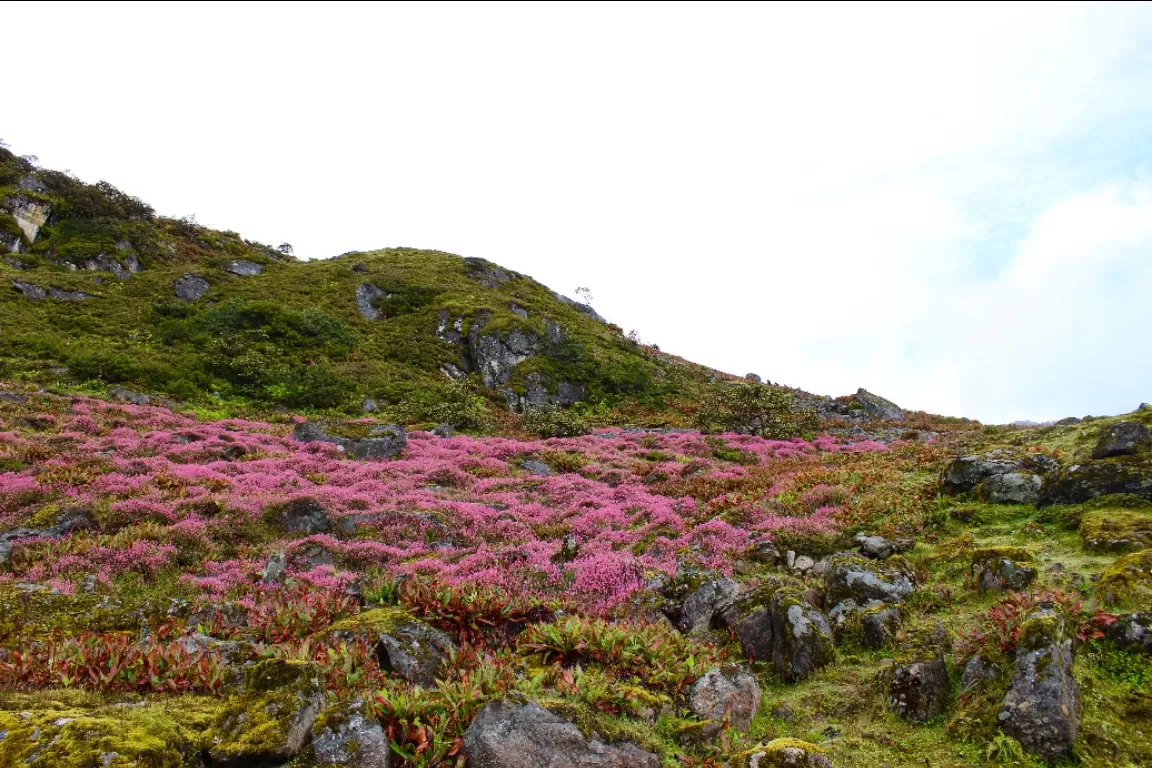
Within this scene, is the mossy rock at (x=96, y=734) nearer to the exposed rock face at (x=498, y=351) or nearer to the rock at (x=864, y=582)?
the rock at (x=864, y=582)

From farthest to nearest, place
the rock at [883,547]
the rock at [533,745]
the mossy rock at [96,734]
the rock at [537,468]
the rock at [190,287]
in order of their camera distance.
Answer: the rock at [190,287] → the rock at [537,468] → the rock at [883,547] → the rock at [533,745] → the mossy rock at [96,734]

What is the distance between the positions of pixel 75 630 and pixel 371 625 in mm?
4417

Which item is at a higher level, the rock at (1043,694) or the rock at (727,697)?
the rock at (1043,694)

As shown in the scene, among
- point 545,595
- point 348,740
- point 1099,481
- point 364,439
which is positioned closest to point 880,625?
point 545,595

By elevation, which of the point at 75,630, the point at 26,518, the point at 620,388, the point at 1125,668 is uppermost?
the point at 620,388

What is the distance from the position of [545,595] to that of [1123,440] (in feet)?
44.7

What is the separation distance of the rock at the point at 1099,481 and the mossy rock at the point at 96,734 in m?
15.7

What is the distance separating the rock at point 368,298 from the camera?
190ft

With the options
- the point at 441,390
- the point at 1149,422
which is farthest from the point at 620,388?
the point at 1149,422

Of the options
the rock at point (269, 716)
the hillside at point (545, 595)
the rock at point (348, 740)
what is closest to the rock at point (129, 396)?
the hillside at point (545, 595)

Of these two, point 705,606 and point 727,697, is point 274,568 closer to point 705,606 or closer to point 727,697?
point 705,606

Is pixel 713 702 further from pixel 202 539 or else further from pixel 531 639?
pixel 202 539

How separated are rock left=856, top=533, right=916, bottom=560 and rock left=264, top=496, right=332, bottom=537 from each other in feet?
43.6

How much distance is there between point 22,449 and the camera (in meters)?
18.6
